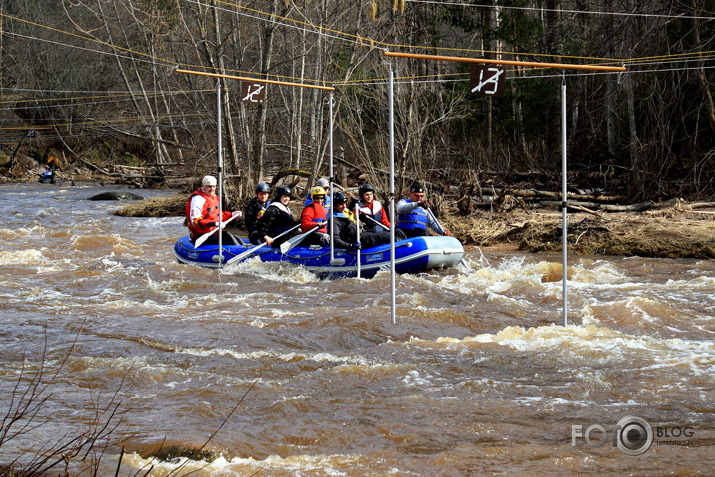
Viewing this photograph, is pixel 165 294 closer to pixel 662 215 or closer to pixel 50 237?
pixel 50 237

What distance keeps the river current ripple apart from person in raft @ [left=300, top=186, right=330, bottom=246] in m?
0.66

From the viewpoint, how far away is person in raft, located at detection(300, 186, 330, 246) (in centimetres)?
1292

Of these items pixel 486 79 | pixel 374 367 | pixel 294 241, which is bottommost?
pixel 374 367

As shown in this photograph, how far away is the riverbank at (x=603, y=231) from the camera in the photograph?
14.4m

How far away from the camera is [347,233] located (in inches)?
503

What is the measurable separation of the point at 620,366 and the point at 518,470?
8.72 ft

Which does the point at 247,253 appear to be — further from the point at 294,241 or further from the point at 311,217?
the point at 311,217

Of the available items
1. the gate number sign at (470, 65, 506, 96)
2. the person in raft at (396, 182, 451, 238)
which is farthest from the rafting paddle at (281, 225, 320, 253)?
the gate number sign at (470, 65, 506, 96)

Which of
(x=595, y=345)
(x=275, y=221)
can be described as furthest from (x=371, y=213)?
(x=595, y=345)

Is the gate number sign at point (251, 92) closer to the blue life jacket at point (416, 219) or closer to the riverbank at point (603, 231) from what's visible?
the blue life jacket at point (416, 219)

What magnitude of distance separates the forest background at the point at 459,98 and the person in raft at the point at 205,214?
2.05 meters

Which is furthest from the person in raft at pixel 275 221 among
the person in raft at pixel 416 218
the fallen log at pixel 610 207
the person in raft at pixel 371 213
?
the fallen log at pixel 610 207

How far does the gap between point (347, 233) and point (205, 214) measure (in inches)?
104

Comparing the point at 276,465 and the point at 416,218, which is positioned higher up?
the point at 416,218
